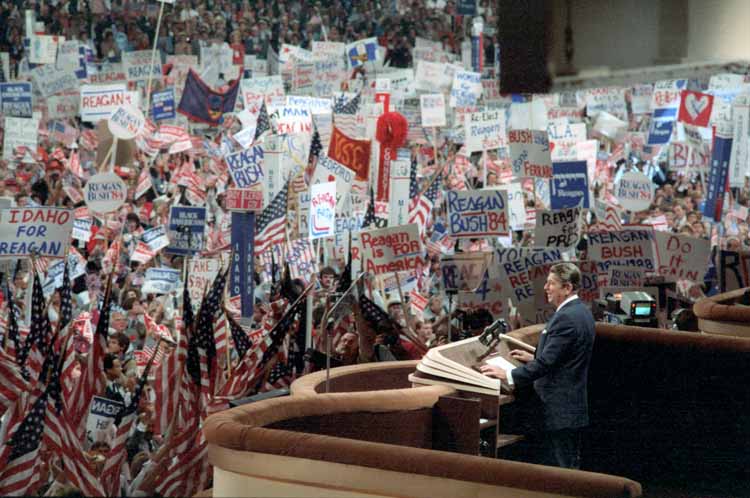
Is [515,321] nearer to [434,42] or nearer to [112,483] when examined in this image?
[112,483]

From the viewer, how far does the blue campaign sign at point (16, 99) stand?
727 inches

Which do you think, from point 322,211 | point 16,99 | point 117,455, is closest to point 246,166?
point 322,211

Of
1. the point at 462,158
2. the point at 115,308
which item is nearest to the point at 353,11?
the point at 462,158

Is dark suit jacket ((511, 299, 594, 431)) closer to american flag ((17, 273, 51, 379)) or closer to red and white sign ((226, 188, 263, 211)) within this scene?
american flag ((17, 273, 51, 379))

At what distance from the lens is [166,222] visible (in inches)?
643

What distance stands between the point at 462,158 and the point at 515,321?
8.08 m

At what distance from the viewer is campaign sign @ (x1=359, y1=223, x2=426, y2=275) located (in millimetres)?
11422

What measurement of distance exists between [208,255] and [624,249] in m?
5.01

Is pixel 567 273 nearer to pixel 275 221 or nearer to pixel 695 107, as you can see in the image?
pixel 275 221

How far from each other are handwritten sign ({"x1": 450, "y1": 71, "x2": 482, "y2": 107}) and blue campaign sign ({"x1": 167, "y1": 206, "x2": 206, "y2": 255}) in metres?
9.97

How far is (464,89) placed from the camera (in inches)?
859

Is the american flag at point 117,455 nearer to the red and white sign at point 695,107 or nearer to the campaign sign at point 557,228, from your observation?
the campaign sign at point 557,228

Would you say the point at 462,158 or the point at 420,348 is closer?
the point at 420,348

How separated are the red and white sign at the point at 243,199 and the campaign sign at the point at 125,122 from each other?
3.98 meters
